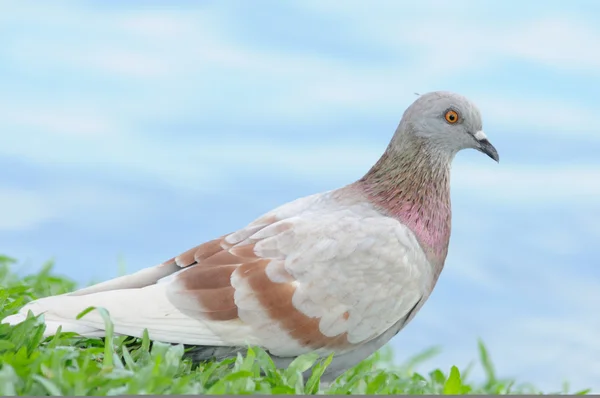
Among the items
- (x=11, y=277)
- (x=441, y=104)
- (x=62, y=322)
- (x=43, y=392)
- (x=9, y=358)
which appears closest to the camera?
(x=43, y=392)

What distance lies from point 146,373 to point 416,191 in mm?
2168

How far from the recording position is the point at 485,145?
523cm

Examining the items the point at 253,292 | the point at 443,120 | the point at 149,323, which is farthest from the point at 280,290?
the point at 443,120

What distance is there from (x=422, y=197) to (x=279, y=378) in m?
1.56

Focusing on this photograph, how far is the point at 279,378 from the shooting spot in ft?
13.9

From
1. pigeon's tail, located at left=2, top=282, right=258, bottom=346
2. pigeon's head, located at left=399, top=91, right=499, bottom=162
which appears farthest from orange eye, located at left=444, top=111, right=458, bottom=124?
pigeon's tail, located at left=2, top=282, right=258, bottom=346

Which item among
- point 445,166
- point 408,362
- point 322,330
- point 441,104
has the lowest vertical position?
point 408,362

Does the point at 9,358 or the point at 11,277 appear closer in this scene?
the point at 9,358

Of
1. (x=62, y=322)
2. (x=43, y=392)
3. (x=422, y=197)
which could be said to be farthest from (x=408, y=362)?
(x=43, y=392)

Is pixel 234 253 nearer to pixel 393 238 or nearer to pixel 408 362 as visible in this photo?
pixel 393 238

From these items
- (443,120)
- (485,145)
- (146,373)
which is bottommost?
(146,373)

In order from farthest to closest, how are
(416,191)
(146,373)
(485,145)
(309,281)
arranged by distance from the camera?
(485,145)
(416,191)
(309,281)
(146,373)

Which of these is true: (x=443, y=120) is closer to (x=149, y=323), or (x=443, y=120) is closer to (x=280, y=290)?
(x=280, y=290)

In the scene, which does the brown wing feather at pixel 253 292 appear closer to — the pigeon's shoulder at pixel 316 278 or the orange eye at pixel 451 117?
the pigeon's shoulder at pixel 316 278
